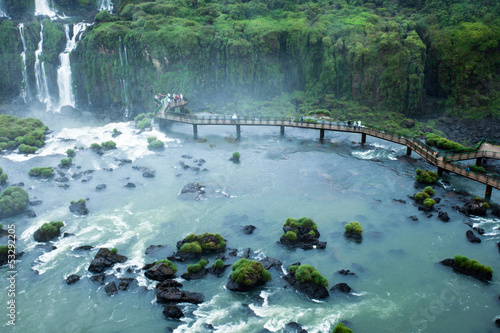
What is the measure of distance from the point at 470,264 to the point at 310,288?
16057 millimetres

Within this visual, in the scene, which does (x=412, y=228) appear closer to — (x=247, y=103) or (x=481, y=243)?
(x=481, y=243)

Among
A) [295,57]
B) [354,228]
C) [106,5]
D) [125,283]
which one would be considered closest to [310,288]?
[354,228]

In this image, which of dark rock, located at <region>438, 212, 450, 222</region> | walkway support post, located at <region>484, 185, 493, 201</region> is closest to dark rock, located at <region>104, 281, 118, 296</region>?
dark rock, located at <region>438, 212, 450, 222</region>

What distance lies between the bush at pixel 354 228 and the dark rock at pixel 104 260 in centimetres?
2485

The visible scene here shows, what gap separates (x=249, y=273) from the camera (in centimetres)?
3675

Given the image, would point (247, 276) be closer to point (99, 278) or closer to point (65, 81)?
point (99, 278)

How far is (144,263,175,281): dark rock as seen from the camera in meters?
38.1

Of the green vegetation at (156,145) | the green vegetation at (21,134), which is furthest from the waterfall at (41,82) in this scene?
the green vegetation at (156,145)

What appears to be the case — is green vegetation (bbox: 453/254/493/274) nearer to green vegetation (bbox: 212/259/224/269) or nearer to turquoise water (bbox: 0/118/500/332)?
turquoise water (bbox: 0/118/500/332)

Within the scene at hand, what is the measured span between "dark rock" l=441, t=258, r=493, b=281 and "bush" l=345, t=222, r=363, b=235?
8972 millimetres

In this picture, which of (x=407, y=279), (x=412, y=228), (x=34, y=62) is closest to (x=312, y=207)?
(x=412, y=228)

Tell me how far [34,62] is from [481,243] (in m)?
110

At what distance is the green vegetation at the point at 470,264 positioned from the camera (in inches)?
1473

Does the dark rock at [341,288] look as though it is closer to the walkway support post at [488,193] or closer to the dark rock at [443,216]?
the dark rock at [443,216]
